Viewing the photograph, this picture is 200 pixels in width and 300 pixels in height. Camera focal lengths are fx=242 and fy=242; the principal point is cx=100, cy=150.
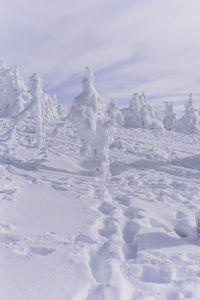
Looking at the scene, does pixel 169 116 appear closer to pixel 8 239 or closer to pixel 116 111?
pixel 116 111

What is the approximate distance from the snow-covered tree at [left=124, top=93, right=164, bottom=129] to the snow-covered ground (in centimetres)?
2954

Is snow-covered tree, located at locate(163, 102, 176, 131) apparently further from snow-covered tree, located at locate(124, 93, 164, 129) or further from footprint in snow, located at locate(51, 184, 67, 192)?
footprint in snow, located at locate(51, 184, 67, 192)

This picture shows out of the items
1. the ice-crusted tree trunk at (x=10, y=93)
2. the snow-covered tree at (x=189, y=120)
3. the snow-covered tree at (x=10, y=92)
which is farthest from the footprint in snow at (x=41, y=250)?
the snow-covered tree at (x=189, y=120)

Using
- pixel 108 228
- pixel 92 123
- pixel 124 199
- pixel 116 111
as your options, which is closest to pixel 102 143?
pixel 92 123

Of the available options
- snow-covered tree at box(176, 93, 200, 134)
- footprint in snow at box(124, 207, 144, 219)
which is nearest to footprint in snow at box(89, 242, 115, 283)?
footprint in snow at box(124, 207, 144, 219)

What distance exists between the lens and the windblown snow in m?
3.29

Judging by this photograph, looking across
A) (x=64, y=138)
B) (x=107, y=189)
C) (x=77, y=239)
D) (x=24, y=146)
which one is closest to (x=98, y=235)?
(x=77, y=239)

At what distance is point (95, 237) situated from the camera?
15.3 feet

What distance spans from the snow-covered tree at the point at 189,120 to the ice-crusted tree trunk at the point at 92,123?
109 feet

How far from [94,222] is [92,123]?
5.77 m

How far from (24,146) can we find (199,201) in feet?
34.0

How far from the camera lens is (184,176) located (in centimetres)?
1105

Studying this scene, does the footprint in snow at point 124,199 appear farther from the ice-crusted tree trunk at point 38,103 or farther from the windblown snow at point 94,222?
the ice-crusted tree trunk at point 38,103

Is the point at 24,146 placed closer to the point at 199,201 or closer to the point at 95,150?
the point at 95,150
